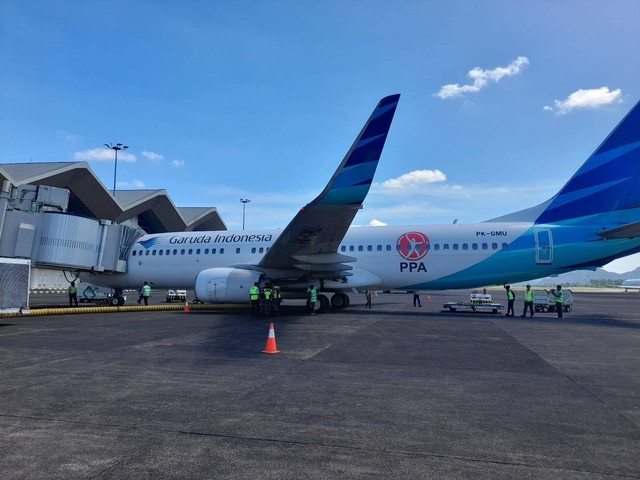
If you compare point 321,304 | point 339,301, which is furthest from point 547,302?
point 321,304

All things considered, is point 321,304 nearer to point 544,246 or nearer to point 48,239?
point 544,246

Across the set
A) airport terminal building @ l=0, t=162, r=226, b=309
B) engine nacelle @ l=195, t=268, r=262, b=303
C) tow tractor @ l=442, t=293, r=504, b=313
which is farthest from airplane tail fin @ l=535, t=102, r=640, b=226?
airport terminal building @ l=0, t=162, r=226, b=309

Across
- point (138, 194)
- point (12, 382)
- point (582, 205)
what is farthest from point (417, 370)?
point (138, 194)

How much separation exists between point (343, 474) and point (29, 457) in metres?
2.60

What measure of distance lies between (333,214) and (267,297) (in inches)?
179

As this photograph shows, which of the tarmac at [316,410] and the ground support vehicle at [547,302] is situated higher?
the ground support vehicle at [547,302]

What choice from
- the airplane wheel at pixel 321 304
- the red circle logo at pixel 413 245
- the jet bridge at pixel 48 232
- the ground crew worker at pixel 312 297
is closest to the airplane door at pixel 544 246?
the red circle logo at pixel 413 245

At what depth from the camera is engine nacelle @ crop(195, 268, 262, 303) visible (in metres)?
17.2

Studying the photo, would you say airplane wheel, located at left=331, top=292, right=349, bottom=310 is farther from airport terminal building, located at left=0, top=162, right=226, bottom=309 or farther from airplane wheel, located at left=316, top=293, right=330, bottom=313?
airport terminal building, located at left=0, top=162, right=226, bottom=309

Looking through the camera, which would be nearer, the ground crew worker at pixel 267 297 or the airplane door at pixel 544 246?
the ground crew worker at pixel 267 297

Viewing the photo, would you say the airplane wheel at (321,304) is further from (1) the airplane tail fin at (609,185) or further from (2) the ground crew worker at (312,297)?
(1) the airplane tail fin at (609,185)

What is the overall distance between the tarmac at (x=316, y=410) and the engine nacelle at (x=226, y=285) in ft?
21.7

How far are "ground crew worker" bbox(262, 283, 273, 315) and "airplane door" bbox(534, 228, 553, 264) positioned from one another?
34.3 ft

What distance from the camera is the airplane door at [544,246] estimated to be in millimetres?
17438
